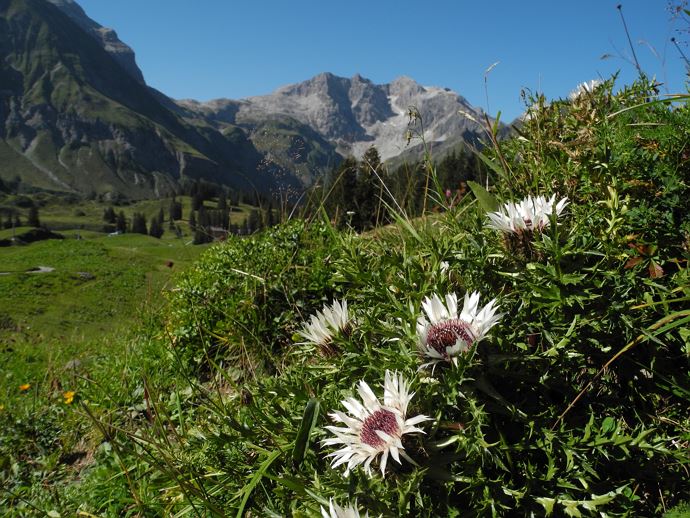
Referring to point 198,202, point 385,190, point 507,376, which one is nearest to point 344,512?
point 507,376

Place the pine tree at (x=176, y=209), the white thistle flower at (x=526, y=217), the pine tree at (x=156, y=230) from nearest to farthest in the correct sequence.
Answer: the white thistle flower at (x=526, y=217), the pine tree at (x=156, y=230), the pine tree at (x=176, y=209)

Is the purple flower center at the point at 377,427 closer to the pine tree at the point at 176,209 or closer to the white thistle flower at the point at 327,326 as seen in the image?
the white thistle flower at the point at 327,326

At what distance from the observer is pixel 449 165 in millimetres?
72062

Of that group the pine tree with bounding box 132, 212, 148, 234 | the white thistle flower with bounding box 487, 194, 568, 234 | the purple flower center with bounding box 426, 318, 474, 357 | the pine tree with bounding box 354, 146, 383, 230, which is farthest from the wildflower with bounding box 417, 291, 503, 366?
the pine tree with bounding box 132, 212, 148, 234

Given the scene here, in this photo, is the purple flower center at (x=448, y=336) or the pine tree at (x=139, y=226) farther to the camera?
the pine tree at (x=139, y=226)

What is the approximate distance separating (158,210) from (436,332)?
17880 centimetres

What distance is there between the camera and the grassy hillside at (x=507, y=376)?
5.38 feet

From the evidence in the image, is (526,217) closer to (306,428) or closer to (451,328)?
(451,328)

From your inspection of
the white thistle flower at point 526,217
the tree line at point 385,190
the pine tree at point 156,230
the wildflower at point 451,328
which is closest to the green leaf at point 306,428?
the wildflower at point 451,328

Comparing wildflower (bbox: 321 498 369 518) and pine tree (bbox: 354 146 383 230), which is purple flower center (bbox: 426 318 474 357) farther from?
pine tree (bbox: 354 146 383 230)

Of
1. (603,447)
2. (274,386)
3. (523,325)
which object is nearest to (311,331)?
(274,386)

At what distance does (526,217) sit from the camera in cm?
217

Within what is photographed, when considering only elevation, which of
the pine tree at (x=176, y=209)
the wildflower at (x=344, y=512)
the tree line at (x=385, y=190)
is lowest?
the wildflower at (x=344, y=512)

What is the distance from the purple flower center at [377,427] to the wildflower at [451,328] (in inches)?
10.6
